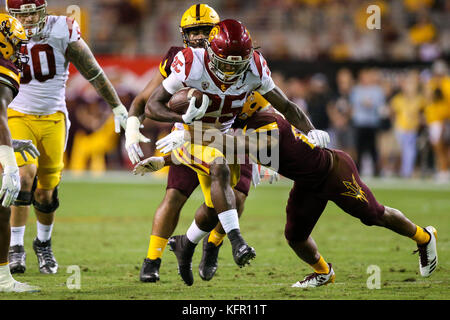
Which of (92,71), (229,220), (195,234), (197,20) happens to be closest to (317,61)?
(197,20)

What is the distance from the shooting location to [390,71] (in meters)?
14.6

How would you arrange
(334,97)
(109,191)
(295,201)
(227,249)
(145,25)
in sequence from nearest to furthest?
1. (295,201)
2. (227,249)
3. (109,191)
4. (334,97)
5. (145,25)

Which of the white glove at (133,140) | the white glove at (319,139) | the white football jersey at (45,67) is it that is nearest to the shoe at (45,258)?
the white football jersey at (45,67)

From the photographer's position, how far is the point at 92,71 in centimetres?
601

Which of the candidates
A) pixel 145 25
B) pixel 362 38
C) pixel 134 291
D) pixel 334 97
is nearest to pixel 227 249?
pixel 134 291

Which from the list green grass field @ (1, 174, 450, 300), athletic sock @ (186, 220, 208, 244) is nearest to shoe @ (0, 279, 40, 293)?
green grass field @ (1, 174, 450, 300)

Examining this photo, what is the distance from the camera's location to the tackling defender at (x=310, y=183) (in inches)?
195

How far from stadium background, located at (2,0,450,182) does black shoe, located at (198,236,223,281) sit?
8.56m

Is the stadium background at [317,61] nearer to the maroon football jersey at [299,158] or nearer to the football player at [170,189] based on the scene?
the football player at [170,189]

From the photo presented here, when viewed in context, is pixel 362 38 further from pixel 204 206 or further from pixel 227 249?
pixel 204 206

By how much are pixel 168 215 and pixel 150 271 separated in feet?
1.38

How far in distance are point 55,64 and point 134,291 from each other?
201 centimetres

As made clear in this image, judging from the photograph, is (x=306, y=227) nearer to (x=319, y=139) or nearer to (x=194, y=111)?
(x=319, y=139)

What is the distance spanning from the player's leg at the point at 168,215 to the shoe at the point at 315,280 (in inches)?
39.0
